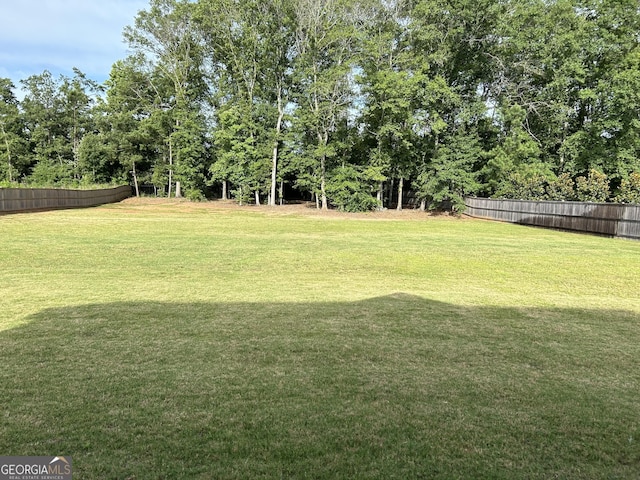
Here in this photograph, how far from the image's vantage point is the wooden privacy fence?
15.8 metres

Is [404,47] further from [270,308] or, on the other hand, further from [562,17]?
[270,308]

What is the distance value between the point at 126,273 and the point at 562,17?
99.9 ft

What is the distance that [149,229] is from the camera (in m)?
15.4

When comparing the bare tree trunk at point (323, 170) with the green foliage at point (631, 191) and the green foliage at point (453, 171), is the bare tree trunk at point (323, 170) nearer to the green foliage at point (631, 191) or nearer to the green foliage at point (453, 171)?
the green foliage at point (453, 171)

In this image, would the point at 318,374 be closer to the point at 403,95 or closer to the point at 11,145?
the point at 403,95

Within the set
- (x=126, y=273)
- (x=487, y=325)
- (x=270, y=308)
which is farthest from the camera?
(x=126, y=273)

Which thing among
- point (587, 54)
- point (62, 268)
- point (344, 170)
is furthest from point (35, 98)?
point (587, 54)

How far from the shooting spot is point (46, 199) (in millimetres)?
23656

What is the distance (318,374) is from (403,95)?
2450 cm

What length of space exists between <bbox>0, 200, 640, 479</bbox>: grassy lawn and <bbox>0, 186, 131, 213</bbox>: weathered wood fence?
51.0ft

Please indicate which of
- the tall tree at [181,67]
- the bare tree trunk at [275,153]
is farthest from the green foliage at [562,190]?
the tall tree at [181,67]

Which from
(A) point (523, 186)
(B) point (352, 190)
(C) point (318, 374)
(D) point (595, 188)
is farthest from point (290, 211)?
(C) point (318, 374)

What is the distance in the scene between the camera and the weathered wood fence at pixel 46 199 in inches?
798

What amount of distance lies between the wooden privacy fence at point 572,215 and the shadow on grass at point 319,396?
1328 cm
